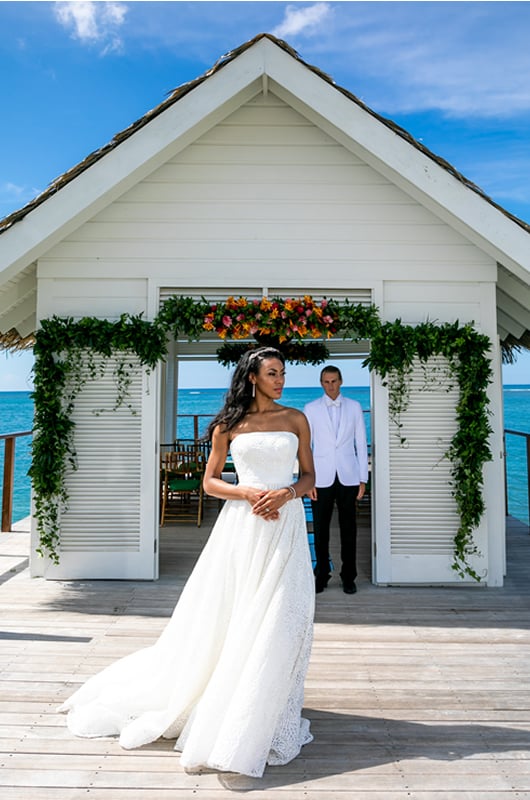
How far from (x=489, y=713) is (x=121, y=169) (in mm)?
4328

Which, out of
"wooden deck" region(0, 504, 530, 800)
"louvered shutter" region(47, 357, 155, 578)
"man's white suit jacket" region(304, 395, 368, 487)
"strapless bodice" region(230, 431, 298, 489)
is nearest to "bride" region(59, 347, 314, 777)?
"strapless bodice" region(230, 431, 298, 489)

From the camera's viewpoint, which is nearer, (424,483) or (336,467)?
(336,467)

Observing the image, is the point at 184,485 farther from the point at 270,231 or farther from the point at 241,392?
the point at 241,392

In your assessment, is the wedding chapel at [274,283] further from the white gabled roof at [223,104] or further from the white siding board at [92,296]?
the white gabled roof at [223,104]

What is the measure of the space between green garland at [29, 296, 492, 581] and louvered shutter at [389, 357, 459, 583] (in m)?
0.08

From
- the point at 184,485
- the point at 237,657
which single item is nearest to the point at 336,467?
the point at 237,657

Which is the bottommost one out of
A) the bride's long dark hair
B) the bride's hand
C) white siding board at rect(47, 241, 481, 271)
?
the bride's hand

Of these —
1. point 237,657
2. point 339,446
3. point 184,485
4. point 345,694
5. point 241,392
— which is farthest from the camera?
point 184,485

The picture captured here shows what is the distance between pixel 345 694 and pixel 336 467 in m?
2.07

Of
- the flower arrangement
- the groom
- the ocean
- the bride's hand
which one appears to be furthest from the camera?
the ocean

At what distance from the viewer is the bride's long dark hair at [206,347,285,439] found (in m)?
2.87

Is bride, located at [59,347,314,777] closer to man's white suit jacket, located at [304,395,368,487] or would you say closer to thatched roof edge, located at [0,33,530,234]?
man's white suit jacket, located at [304,395,368,487]

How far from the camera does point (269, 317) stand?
516 cm

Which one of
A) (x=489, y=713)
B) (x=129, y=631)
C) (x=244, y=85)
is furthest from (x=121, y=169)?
(x=489, y=713)
